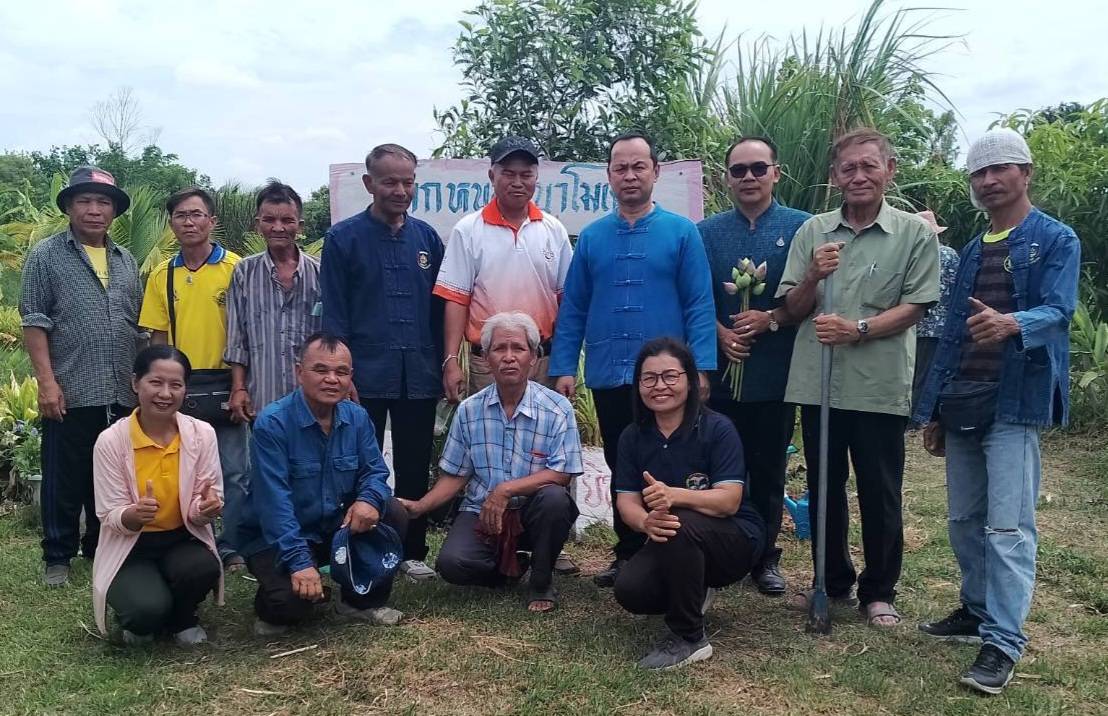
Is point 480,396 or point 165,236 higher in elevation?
point 165,236

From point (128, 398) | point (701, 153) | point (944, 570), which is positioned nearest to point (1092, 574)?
point (944, 570)

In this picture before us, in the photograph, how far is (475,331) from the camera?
14.1 ft

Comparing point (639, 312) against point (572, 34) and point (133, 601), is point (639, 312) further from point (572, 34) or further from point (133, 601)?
point (572, 34)

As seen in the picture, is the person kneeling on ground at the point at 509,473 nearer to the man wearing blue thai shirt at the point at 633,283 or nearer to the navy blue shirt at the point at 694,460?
the man wearing blue thai shirt at the point at 633,283

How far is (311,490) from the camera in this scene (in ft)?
12.0

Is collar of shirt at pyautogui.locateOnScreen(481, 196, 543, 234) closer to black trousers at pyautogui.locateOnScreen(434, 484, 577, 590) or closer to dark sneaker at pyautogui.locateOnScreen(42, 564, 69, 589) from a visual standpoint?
black trousers at pyautogui.locateOnScreen(434, 484, 577, 590)

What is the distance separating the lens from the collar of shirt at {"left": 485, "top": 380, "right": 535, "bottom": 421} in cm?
396

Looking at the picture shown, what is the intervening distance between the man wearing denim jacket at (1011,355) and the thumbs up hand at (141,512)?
2.94 meters

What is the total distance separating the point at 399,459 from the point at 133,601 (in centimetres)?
134

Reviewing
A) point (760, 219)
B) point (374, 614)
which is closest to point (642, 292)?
point (760, 219)

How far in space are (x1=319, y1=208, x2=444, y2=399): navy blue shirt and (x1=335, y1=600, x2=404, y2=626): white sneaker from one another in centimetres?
95

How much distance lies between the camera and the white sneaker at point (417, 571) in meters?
4.21

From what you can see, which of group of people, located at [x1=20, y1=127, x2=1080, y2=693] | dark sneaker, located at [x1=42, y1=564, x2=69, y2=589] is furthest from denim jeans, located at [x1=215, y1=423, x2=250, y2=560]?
dark sneaker, located at [x1=42, y1=564, x2=69, y2=589]

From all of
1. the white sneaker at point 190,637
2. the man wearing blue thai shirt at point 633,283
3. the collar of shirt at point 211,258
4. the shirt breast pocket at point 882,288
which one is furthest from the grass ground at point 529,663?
the collar of shirt at point 211,258
